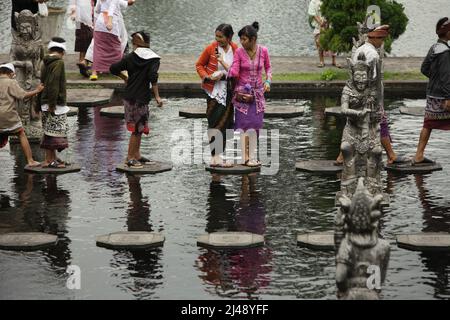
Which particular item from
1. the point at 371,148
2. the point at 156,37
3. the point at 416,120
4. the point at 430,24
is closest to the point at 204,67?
the point at 371,148

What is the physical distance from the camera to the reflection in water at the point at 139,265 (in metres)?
13.0

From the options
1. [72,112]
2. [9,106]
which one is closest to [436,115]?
[9,106]

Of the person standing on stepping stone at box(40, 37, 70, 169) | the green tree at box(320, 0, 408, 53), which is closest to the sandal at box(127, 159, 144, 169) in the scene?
the person standing on stepping stone at box(40, 37, 70, 169)

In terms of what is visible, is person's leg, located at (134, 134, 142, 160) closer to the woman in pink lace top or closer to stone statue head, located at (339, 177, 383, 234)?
the woman in pink lace top

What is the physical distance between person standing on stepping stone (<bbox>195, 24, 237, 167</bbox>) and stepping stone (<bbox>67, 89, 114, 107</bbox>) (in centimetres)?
559

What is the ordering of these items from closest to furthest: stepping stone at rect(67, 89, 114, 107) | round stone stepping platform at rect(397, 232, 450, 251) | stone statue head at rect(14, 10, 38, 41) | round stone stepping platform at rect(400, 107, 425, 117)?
round stone stepping platform at rect(397, 232, 450, 251) < stone statue head at rect(14, 10, 38, 41) < round stone stepping platform at rect(400, 107, 425, 117) < stepping stone at rect(67, 89, 114, 107)

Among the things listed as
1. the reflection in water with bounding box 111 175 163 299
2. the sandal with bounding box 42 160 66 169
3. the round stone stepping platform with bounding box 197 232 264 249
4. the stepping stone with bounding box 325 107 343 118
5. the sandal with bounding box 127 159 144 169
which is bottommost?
the reflection in water with bounding box 111 175 163 299

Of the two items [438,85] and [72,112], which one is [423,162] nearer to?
[438,85]

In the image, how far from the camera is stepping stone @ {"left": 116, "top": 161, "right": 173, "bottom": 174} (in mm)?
18312

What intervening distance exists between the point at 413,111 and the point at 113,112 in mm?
5405

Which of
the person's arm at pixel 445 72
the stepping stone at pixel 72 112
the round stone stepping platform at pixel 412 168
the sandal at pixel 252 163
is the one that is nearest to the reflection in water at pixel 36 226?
the sandal at pixel 252 163

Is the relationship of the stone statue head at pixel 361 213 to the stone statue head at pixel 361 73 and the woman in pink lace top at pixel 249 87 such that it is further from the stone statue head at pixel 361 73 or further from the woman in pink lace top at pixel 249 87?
the woman in pink lace top at pixel 249 87

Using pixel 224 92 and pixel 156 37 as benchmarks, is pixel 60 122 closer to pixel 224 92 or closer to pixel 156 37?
pixel 224 92

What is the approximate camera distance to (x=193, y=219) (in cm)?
1575
